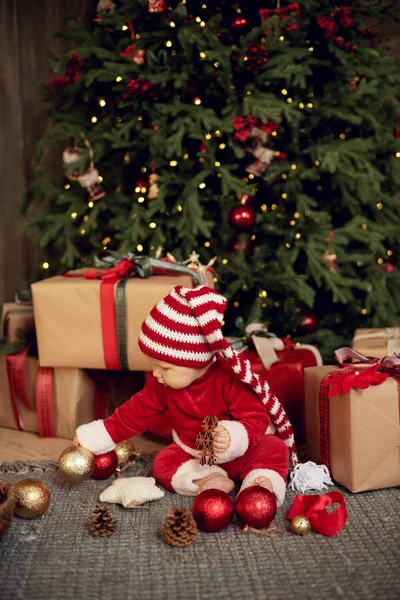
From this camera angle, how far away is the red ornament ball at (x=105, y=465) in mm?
1850

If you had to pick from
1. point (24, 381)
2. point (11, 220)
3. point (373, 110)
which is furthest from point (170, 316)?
point (11, 220)

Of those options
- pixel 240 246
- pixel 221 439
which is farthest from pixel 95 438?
pixel 240 246

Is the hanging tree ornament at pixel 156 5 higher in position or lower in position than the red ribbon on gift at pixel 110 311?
higher

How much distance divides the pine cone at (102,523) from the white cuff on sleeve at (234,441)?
0.33m

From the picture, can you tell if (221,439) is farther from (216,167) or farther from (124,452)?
(216,167)

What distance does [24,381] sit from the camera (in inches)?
93.9

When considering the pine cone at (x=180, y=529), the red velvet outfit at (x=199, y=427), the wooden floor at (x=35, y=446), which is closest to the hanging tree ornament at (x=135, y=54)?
the red velvet outfit at (x=199, y=427)

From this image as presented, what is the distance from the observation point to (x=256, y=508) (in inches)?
60.2

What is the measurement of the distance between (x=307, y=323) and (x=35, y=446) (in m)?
1.25

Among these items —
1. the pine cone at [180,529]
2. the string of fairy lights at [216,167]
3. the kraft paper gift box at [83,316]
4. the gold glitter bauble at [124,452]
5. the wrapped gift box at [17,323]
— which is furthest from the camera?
the string of fairy lights at [216,167]

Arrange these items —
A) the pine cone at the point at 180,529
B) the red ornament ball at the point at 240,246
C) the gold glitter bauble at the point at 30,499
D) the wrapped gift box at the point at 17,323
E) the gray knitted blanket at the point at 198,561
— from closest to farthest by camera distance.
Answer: the gray knitted blanket at the point at 198,561 < the pine cone at the point at 180,529 < the gold glitter bauble at the point at 30,499 < the wrapped gift box at the point at 17,323 < the red ornament ball at the point at 240,246

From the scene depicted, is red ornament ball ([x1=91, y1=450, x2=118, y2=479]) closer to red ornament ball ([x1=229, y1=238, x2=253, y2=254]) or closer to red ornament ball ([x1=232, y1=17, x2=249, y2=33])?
red ornament ball ([x1=229, y1=238, x2=253, y2=254])

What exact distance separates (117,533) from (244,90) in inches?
70.3

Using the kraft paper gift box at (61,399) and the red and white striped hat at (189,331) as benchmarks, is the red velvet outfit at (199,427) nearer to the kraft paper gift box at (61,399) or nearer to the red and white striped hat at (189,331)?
the red and white striped hat at (189,331)
